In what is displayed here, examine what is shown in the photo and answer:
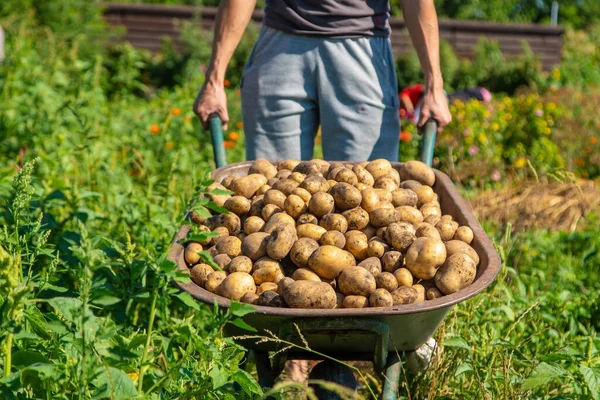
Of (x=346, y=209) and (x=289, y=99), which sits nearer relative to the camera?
(x=346, y=209)

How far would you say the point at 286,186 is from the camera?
2.62 metres

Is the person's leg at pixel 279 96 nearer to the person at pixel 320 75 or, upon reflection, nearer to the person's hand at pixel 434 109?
the person at pixel 320 75

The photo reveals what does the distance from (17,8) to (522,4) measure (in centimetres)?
1414

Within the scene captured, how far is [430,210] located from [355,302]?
626 mm

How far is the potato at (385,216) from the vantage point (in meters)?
2.48

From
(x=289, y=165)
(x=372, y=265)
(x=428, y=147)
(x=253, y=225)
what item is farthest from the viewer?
(x=428, y=147)

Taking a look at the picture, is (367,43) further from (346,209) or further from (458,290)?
(458,290)

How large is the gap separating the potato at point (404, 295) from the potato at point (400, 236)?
0.19 meters

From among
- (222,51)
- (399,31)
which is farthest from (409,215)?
(399,31)

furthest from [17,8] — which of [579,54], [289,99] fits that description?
[579,54]

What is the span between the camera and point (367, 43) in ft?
10.7

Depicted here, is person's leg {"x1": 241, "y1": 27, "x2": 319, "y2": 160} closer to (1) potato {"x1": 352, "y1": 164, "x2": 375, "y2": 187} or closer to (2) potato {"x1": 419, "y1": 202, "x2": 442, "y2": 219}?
(1) potato {"x1": 352, "y1": 164, "x2": 375, "y2": 187}

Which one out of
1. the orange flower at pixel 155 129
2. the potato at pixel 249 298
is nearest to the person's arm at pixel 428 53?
the potato at pixel 249 298

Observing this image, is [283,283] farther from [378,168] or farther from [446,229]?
[378,168]
